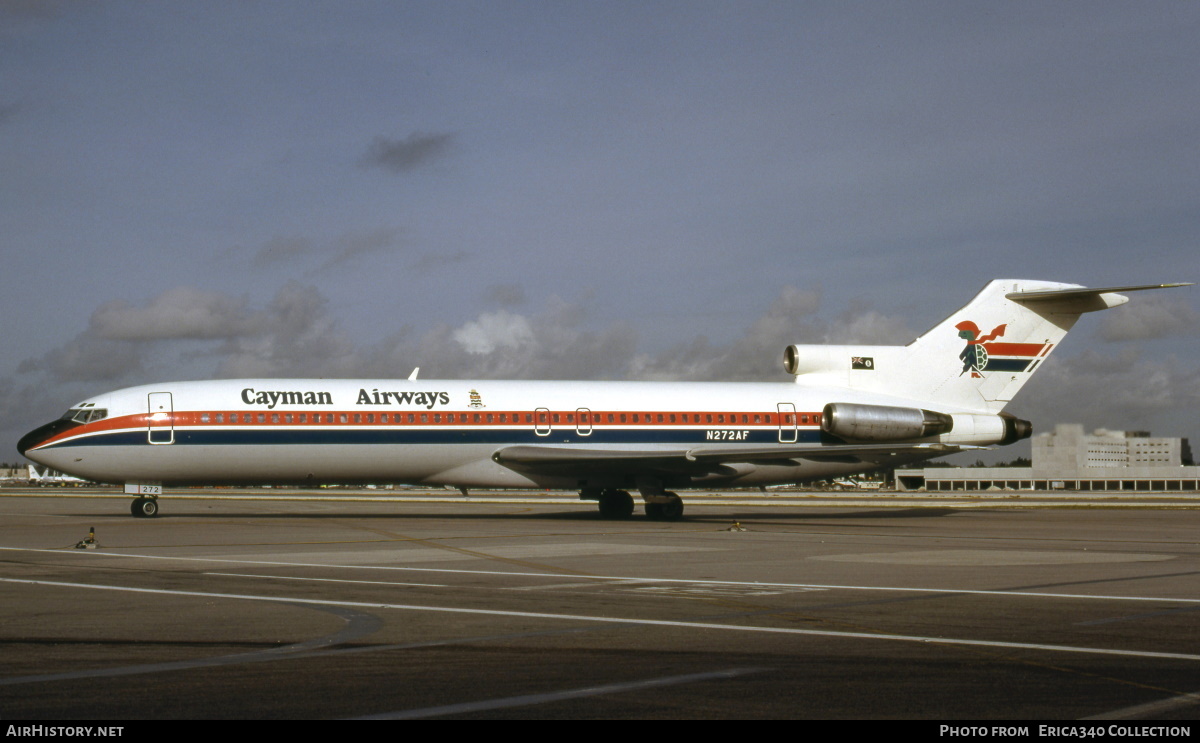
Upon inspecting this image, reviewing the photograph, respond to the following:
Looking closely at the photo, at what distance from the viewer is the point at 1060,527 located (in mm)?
30359

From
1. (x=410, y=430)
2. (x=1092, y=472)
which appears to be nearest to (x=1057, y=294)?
(x=410, y=430)

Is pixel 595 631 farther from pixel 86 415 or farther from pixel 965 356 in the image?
pixel 965 356

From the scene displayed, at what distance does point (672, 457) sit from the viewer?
32.0 meters

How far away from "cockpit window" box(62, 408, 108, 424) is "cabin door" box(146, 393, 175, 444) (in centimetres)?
135

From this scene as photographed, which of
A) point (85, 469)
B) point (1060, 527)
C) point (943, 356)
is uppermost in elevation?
point (943, 356)

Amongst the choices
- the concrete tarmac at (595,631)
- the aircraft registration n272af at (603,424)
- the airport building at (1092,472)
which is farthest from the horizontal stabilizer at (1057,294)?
the airport building at (1092,472)

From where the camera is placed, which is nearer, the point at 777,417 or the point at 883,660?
the point at 883,660

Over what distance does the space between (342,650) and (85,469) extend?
24652mm

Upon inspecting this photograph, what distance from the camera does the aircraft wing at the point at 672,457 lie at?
102 ft

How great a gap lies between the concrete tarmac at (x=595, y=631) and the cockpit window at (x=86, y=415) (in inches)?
401

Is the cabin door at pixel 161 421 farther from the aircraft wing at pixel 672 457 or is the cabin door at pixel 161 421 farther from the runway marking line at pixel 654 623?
the runway marking line at pixel 654 623

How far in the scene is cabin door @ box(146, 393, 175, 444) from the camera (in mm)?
30656
